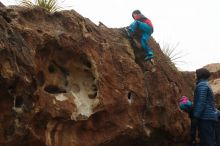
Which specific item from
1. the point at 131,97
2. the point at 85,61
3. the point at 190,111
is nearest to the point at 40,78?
the point at 85,61

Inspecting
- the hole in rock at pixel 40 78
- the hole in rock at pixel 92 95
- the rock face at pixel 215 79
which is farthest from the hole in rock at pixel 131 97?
the rock face at pixel 215 79

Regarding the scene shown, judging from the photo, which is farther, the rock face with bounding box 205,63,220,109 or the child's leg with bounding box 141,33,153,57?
the rock face with bounding box 205,63,220,109

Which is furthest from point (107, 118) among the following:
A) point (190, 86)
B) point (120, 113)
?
point (190, 86)

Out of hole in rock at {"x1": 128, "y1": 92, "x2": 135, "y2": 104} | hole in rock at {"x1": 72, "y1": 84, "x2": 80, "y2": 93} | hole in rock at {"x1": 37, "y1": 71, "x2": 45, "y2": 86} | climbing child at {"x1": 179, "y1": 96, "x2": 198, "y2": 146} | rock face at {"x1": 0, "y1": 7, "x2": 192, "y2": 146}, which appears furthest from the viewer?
climbing child at {"x1": 179, "y1": 96, "x2": 198, "y2": 146}

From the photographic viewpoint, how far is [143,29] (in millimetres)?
9289

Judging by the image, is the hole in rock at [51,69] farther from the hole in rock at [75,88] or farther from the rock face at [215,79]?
the rock face at [215,79]

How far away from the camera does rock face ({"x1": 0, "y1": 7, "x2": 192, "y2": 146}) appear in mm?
6891

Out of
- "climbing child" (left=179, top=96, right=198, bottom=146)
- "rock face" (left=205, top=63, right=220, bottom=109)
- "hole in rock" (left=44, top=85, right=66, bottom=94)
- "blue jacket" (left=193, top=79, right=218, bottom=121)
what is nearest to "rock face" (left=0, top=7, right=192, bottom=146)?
"hole in rock" (left=44, top=85, right=66, bottom=94)

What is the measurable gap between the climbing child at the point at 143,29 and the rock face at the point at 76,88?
0.19m

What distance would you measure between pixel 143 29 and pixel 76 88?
214 cm

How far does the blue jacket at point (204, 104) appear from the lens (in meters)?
8.41

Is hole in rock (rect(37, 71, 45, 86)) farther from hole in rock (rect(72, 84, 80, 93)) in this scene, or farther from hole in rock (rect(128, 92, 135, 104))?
hole in rock (rect(128, 92, 135, 104))

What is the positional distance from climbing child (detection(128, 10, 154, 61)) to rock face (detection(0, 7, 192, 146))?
7.4 inches

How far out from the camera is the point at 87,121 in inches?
314
